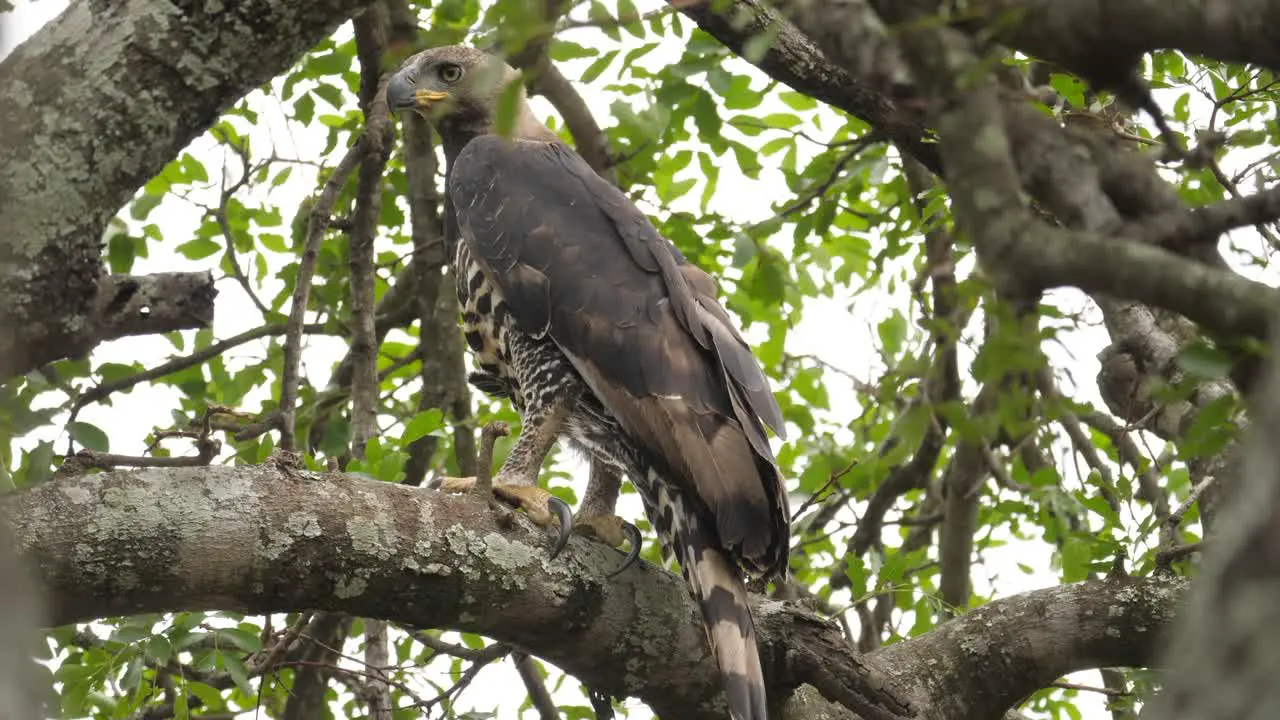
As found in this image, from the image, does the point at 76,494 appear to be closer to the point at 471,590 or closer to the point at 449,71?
the point at 471,590

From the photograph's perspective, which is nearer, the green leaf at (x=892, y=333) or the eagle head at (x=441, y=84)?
the eagle head at (x=441, y=84)

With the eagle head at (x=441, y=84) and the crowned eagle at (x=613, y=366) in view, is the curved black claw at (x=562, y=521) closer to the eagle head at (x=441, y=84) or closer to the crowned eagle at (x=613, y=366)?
the crowned eagle at (x=613, y=366)

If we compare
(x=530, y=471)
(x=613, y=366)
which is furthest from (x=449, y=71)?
(x=530, y=471)

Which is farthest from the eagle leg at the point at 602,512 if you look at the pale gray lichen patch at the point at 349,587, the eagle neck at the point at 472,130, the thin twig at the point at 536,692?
the eagle neck at the point at 472,130

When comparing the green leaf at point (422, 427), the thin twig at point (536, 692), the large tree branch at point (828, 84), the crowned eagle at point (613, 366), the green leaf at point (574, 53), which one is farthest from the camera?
the green leaf at point (574, 53)

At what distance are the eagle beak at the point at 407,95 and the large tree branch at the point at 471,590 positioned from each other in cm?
234

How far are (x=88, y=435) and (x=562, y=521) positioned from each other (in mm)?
1377

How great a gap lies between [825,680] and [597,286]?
5.02 ft

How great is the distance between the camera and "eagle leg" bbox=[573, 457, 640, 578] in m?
4.28

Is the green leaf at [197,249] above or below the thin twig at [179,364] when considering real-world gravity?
above

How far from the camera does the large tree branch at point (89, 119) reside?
10.4ft

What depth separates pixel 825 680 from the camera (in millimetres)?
3576

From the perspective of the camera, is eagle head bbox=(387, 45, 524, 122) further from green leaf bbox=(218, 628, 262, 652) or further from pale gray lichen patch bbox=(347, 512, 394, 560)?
pale gray lichen patch bbox=(347, 512, 394, 560)

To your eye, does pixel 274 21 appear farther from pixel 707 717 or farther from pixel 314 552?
pixel 707 717
